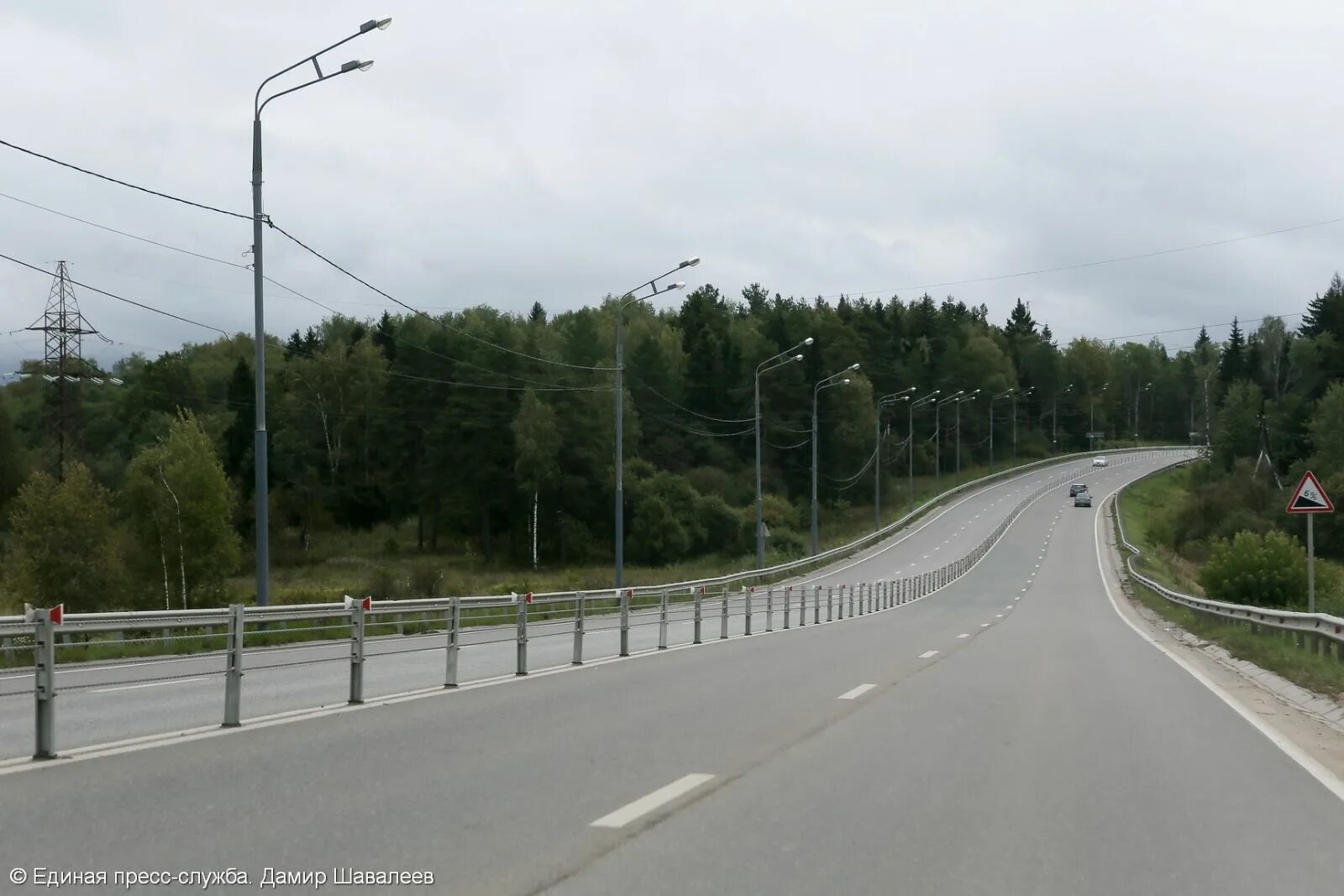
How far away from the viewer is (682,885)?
6.15 m

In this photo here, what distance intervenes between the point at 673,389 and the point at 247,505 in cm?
4206

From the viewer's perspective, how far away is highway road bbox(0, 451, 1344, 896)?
652cm

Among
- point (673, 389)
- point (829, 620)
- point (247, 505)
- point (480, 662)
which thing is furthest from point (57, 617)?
point (673, 389)

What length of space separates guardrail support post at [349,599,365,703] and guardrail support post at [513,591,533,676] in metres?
4.07

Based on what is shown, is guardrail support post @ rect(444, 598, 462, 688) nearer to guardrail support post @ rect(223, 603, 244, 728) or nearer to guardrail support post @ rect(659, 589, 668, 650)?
guardrail support post @ rect(223, 603, 244, 728)

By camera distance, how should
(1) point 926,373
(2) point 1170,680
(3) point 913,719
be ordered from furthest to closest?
(1) point 926,373, (2) point 1170,680, (3) point 913,719

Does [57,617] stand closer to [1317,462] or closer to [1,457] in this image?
[1,457]

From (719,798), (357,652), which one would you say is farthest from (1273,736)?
(357,652)

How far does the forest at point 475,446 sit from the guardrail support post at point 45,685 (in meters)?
48.5

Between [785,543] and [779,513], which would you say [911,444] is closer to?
[779,513]

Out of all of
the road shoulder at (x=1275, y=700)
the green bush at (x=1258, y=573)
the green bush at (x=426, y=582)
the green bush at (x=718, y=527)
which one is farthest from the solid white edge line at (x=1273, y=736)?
the green bush at (x=718, y=527)

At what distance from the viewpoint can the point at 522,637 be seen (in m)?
17.3

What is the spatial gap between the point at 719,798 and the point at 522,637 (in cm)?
929

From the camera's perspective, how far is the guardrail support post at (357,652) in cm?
1320
